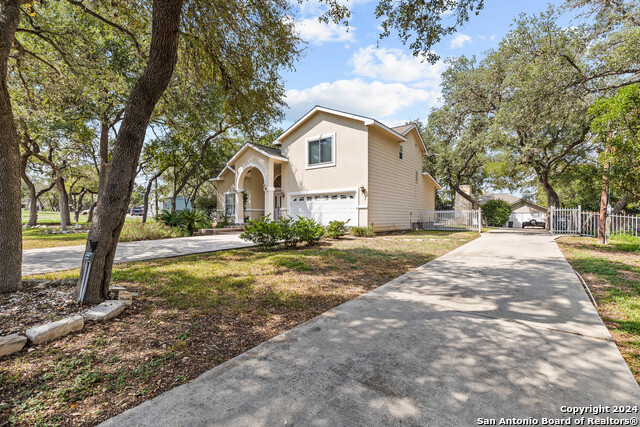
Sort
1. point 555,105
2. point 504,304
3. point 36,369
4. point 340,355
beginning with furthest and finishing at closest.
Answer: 1. point 555,105
2. point 504,304
3. point 340,355
4. point 36,369

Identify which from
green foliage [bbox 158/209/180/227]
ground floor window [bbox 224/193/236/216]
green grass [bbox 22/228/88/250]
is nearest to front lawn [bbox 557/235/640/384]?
green grass [bbox 22/228/88/250]

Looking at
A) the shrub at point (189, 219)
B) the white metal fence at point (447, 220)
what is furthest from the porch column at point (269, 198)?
the white metal fence at point (447, 220)

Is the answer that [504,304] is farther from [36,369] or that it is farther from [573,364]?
[36,369]

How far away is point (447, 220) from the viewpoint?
59.4ft

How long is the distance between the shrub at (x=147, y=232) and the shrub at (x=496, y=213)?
27.2m

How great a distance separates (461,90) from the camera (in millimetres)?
17984

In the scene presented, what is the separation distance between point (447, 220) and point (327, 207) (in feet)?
29.1

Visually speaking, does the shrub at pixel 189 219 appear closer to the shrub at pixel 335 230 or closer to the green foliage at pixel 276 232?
the green foliage at pixel 276 232

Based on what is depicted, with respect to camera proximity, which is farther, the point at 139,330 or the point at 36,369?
the point at 139,330

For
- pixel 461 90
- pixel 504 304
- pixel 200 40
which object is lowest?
pixel 504 304

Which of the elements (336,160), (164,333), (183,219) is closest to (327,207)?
(336,160)

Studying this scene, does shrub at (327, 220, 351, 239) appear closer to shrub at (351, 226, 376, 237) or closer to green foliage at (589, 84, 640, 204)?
shrub at (351, 226, 376, 237)

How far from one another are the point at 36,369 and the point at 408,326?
3.42 metres

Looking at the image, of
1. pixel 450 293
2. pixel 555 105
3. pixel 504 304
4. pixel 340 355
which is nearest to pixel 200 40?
pixel 340 355
